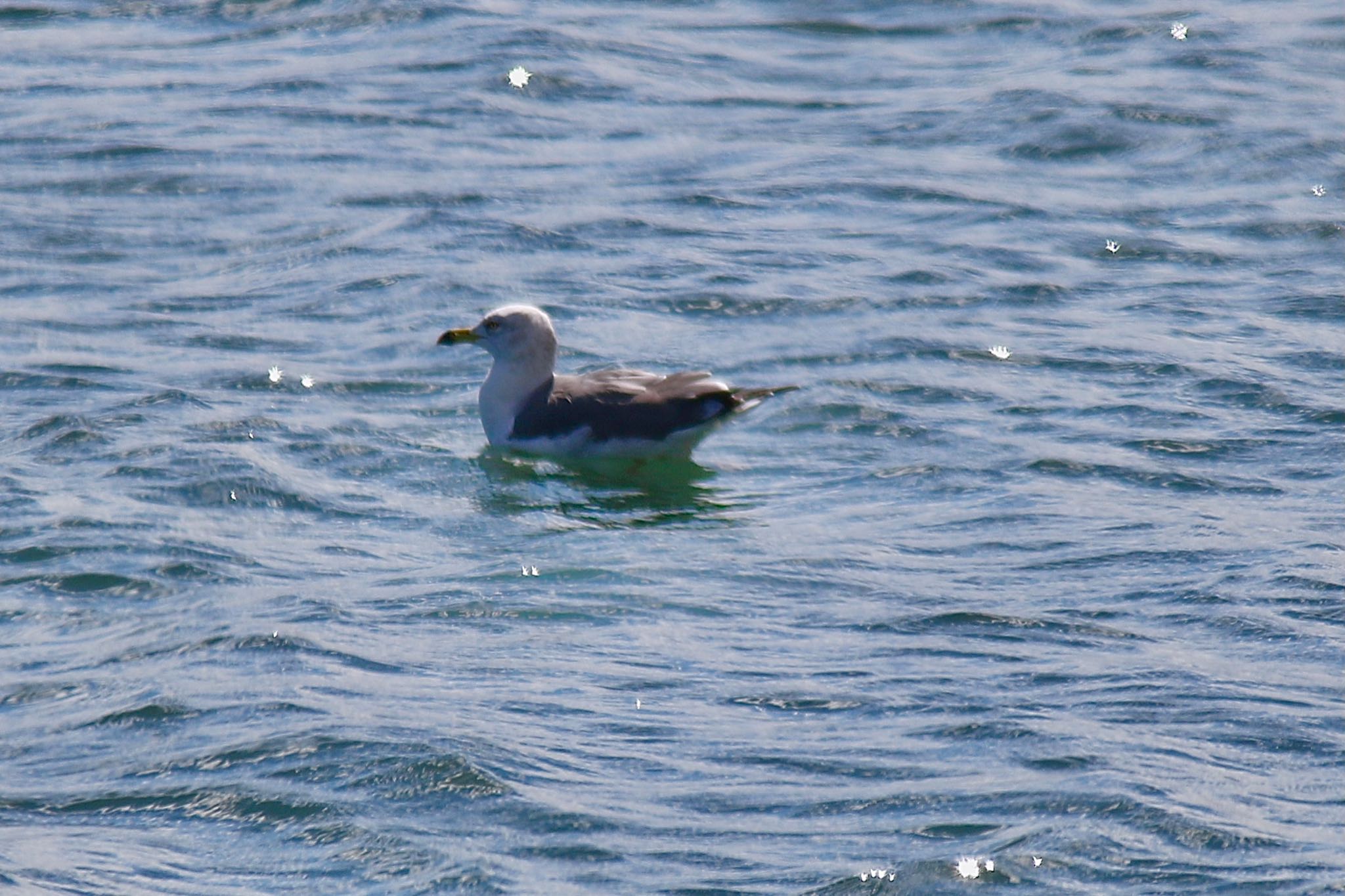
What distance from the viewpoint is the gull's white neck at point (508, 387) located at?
11906mm

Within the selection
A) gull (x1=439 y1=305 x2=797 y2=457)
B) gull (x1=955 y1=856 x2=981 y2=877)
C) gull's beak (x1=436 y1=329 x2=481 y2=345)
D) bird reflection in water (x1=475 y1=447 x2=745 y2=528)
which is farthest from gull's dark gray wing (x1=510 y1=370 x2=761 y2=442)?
gull (x1=955 y1=856 x2=981 y2=877)

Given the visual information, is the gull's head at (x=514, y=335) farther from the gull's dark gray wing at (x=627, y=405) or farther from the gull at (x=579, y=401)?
the gull's dark gray wing at (x=627, y=405)

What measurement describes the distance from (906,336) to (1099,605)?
14.2 feet

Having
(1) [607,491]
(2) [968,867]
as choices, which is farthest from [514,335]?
(2) [968,867]

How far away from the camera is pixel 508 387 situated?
11992 mm

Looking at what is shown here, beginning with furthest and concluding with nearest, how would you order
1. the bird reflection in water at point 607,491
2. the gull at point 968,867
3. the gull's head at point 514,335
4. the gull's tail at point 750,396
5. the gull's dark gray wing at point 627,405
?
the gull's head at point 514,335 < the gull's tail at point 750,396 < the gull's dark gray wing at point 627,405 < the bird reflection in water at point 607,491 < the gull at point 968,867

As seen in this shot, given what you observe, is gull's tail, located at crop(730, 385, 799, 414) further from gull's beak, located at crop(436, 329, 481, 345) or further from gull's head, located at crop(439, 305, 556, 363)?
gull's beak, located at crop(436, 329, 481, 345)

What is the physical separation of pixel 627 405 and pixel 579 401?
0.30 metres

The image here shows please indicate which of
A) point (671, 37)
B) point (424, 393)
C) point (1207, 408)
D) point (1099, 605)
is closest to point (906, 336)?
point (1207, 408)

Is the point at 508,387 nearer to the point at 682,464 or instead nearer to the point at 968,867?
the point at 682,464

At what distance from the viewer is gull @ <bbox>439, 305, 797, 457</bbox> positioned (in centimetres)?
1145

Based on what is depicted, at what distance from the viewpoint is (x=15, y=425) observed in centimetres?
1180

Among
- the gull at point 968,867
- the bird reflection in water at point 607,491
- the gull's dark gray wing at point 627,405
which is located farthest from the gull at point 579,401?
the gull at point 968,867

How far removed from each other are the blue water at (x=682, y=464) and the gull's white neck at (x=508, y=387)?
206 millimetres
